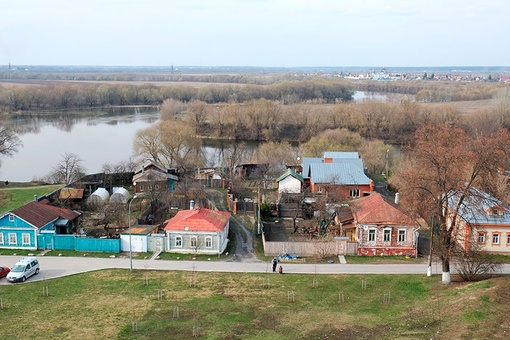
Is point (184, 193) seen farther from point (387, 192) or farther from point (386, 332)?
point (386, 332)

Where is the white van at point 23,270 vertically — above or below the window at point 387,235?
below

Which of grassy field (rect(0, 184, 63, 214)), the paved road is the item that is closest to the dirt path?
the paved road

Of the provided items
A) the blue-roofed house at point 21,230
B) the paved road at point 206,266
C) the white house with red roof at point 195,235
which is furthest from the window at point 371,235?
the blue-roofed house at point 21,230

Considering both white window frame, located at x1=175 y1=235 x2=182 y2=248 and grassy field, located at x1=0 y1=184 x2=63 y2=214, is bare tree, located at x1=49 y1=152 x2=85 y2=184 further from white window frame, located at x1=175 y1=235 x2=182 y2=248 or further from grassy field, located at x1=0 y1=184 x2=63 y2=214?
white window frame, located at x1=175 y1=235 x2=182 y2=248

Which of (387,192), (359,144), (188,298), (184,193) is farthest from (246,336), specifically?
(359,144)

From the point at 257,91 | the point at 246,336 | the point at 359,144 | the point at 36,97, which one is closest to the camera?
the point at 246,336

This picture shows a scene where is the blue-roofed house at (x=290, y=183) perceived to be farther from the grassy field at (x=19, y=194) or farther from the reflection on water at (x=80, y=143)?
the grassy field at (x=19, y=194)

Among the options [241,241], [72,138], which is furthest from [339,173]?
[72,138]
